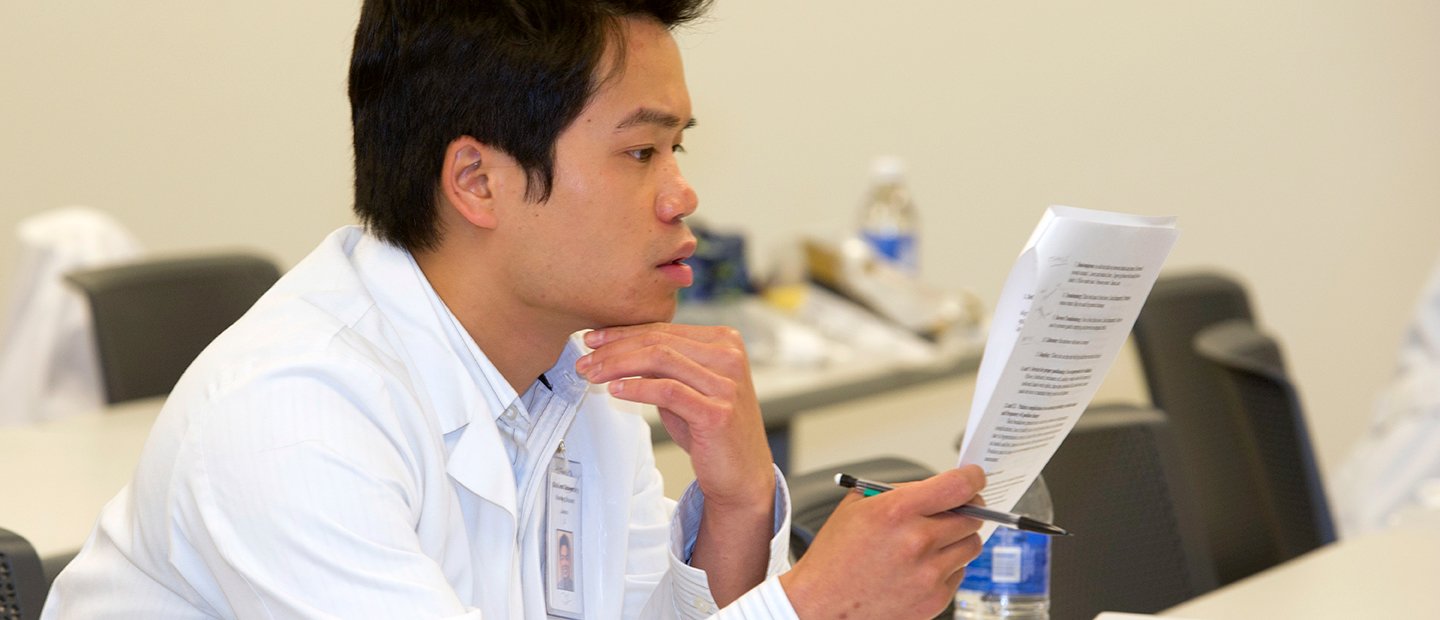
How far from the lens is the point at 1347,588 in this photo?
6.15 ft

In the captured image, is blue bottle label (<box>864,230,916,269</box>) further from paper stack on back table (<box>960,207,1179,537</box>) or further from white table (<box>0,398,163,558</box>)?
paper stack on back table (<box>960,207,1179,537</box>)

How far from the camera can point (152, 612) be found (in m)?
1.31

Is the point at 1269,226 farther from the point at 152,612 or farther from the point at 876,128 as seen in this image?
the point at 152,612

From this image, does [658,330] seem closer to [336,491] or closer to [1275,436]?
[336,491]

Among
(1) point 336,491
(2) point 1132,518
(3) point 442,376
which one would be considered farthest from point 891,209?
(1) point 336,491

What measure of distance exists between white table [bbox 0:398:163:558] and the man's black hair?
698mm

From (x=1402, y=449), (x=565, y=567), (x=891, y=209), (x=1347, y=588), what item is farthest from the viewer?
(x=891, y=209)

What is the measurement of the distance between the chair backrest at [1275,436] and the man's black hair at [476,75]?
1500 mm

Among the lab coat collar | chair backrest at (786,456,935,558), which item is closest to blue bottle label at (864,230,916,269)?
chair backrest at (786,456,935,558)

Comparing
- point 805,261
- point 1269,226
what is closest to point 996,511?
point 805,261

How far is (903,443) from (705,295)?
1199 millimetres

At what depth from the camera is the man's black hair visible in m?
1.40

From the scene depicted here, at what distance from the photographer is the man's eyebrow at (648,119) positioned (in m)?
1.42

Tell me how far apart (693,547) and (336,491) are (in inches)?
20.2
